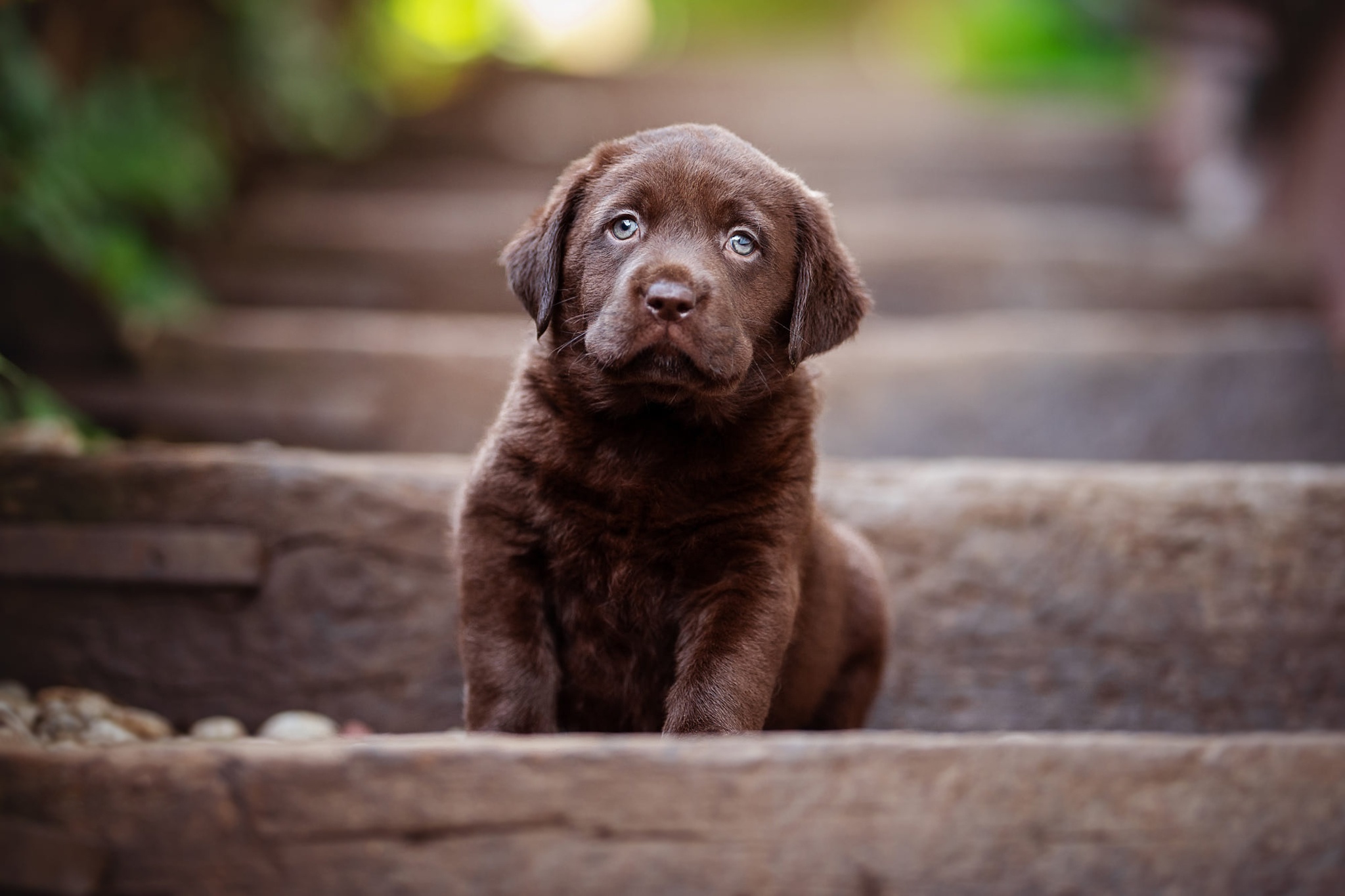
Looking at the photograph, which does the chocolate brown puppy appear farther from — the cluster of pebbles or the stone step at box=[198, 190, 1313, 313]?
the stone step at box=[198, 190, 1313, 313]

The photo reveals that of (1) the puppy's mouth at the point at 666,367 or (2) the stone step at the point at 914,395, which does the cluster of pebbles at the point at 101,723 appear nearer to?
(1) the puppy's mouth at the point at 666,367

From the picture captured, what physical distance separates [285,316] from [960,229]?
10.2 feet

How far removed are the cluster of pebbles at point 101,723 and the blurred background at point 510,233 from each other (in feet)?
2.28

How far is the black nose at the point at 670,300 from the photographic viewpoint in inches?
98.7

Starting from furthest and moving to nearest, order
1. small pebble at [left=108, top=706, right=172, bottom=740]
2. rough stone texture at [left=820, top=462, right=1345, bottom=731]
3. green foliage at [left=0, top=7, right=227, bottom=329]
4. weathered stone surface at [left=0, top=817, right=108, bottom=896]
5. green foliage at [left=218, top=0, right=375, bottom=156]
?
green foliage at [left=218, top=0, right=375, bottom=156], green foliage at [left=0, top=7, right=227, bottom=329], rough stone texture at [left=820, top=462, right=1345, bottom=731], small pebble at [left=108, top=706, right=172, bottom=740], weathered stone surface at [left=0, top=817, right=108, bottom=896]

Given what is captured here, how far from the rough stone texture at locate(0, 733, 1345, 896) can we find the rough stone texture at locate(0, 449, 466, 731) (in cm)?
136

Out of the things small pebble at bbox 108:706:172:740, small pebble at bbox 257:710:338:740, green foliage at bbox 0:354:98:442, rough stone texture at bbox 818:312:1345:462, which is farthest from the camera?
rough stone texture at bbox 818:312:1345:462

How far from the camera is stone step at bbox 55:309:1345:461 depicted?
460cm

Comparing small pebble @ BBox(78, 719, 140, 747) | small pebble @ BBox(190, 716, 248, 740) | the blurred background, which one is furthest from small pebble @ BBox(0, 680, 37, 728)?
the blurred background

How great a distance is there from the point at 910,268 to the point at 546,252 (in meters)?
3.43

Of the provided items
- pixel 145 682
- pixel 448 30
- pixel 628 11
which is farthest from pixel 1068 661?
pixel 628 11

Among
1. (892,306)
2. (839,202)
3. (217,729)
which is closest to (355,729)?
(217,729)

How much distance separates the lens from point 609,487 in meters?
2.58

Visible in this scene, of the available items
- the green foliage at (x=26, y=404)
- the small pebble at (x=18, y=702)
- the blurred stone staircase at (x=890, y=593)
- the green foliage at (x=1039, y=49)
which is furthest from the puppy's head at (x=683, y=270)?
the green foliage at (x=1039, y=49)
